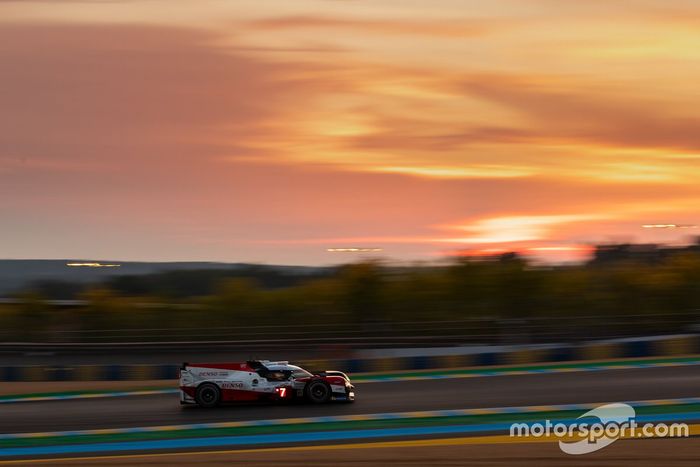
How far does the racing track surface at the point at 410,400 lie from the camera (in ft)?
44.4

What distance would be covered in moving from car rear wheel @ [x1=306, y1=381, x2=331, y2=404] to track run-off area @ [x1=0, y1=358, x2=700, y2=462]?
0.19m

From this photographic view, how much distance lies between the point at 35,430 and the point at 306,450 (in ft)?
17.5

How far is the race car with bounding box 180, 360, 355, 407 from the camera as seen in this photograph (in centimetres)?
1401

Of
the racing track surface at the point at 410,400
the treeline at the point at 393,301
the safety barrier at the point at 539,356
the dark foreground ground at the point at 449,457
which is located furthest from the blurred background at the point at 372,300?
the dark foreground ground at the point at 449,457

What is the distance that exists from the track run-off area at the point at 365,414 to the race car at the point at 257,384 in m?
0.19

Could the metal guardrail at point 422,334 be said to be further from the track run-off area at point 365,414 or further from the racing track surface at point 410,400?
the racing track surface at point 410,400

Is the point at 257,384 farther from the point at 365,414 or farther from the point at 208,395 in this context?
the point at 365,414

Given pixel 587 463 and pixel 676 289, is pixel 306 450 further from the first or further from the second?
pixel 676 289

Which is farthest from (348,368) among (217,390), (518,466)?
(518,466)

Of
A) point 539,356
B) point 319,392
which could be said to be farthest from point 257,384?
point 539,356

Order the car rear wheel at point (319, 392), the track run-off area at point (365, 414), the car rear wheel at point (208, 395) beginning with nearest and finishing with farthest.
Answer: the track run-off area at point (365, 414), the car rear wheel at point (319, 392), the car rear wheel at point (208, 395)

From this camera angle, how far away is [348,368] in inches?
834

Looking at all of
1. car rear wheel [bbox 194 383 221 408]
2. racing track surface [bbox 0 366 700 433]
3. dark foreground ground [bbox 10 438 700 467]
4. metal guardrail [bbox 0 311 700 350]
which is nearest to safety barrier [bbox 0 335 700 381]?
racing track surface [bbox 0 366 700 433]

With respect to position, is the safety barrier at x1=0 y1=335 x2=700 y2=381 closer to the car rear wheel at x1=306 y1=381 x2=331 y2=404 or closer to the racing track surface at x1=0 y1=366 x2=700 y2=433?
the racing track surface at x1=0 y1=366 x2=700 y2=433
